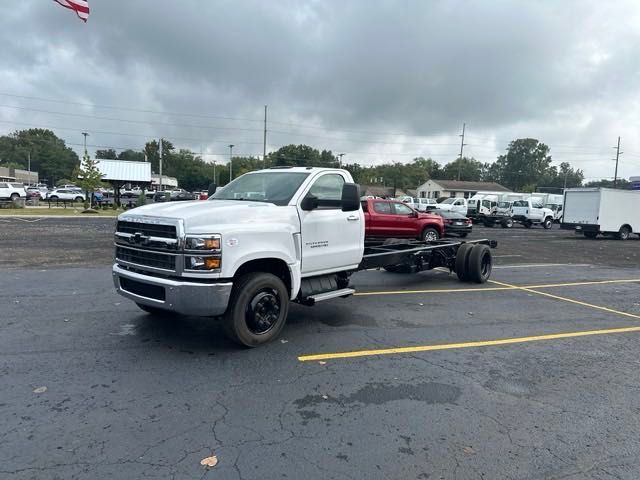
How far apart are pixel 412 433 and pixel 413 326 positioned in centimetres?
306

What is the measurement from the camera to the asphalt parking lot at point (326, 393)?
311 cm

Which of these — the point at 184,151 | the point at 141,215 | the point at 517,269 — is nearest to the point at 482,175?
the point at 184,151

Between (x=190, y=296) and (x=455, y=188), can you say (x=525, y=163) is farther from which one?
(x=190, y=296)

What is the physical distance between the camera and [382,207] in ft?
53.3

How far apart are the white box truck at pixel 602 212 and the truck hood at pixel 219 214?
25564 millimetres

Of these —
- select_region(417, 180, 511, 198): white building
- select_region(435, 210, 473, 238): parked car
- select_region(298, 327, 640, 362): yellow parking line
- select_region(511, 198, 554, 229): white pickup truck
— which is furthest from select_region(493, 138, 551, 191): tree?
select_region(298, 327, 640, 362): yellow parking line

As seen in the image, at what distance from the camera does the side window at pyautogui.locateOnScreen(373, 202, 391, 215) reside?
631 inches

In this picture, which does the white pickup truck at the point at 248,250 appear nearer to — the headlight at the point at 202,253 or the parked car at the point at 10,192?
the headlight at the point at 202,253

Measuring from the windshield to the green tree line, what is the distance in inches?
4162

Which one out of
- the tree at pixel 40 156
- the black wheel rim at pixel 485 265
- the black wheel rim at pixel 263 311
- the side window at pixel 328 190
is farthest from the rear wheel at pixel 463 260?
the tree at pixel 40 156

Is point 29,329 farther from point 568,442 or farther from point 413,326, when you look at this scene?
point 568,442

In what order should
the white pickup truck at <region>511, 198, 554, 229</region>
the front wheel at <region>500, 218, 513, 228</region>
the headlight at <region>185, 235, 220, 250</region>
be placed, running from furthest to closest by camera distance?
the white pickup truck at <region>511, 198, 554, 229</region> < the front wheel at <region>500, 218, 513, 228</region> < the headlight at <region>185, 235, 220, 250</region>

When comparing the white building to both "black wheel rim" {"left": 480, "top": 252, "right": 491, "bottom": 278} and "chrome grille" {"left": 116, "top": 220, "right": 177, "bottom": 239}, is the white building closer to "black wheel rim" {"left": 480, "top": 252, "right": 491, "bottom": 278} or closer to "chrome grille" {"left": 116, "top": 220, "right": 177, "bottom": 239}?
"black wheel rim" {"left": 480, "top": 252, "right": 491, "bottom": 278}

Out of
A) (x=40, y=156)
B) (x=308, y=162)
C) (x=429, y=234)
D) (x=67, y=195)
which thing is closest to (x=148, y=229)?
(x=429, y=234)
